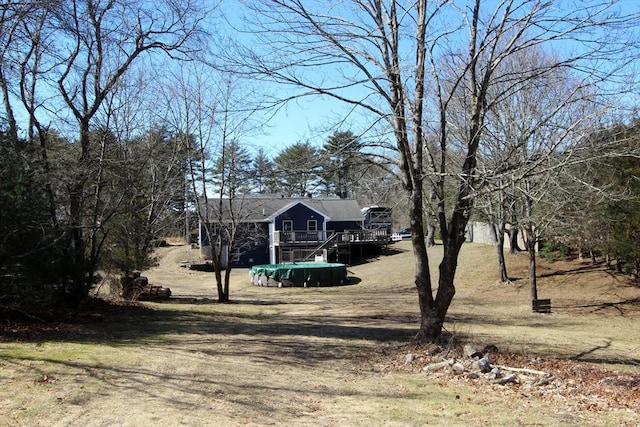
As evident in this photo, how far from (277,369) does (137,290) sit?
575 inches

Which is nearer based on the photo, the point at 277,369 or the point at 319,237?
the point at 277,369

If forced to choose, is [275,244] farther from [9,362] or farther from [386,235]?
[9,362]

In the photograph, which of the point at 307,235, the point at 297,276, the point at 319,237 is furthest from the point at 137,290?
the point at 319,237


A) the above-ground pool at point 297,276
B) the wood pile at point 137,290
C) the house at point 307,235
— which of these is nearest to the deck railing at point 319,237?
the house at point 307,235

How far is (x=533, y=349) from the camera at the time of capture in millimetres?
11914

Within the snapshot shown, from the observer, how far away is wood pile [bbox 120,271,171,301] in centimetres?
2156

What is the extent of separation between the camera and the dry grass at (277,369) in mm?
6082

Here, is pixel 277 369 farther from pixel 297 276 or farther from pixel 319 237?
pixel 319 237

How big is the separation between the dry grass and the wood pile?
2.01 metres

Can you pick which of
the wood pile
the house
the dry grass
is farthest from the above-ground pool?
the dry grass

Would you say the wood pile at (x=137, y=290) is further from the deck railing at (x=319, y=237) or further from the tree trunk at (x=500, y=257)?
the deck railing at (x=319, y=237)

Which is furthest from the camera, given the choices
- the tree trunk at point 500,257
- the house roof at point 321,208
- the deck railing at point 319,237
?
the house roof at point 321,208

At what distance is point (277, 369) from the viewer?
898 centimetres

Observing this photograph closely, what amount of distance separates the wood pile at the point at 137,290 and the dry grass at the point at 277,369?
2011 mm
